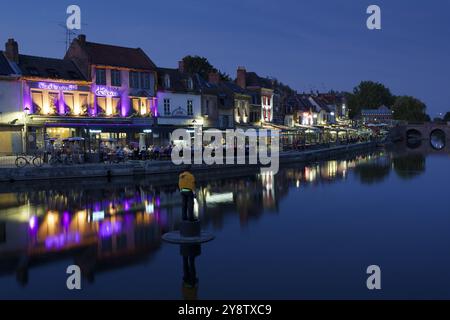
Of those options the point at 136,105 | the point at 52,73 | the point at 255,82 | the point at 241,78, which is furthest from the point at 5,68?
the point at 255,82

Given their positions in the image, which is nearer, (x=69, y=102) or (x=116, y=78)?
(x=69, y=102)

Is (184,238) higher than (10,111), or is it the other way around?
(10,111)

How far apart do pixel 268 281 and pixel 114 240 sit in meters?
5.72

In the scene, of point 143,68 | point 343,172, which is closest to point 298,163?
point 343,172

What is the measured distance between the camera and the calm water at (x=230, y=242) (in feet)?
36.0

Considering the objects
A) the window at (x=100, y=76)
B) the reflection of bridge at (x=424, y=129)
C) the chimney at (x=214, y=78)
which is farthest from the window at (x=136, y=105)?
the reflection of bridge at (x=424, y=129)

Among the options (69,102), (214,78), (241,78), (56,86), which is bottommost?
(69,102)

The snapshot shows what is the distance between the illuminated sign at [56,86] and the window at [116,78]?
146 inches

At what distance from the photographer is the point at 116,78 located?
4272 cm

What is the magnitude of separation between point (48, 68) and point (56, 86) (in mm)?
1879

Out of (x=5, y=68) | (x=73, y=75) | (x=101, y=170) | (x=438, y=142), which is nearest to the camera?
(x=101, y=170)

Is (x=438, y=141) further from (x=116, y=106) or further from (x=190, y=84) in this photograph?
A: (x=116, y=106)

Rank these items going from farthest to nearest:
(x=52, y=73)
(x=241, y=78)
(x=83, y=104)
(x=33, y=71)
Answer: (x=241, y=78) → (x=83, y=104) → (x=52, y=73) → (x=33, y=71)

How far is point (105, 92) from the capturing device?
41.5 m
